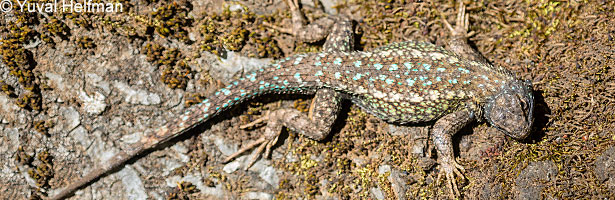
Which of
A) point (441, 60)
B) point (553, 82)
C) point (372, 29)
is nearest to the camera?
point (441, 60)

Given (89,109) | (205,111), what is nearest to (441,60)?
(205,111)

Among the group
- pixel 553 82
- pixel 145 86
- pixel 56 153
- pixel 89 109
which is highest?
pixel 553 82

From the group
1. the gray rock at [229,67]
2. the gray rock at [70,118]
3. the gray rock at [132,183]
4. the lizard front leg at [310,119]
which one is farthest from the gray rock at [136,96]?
the lizard front leg at [310,119]

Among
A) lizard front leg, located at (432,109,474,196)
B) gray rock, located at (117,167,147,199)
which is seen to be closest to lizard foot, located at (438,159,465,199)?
lizard front leg, located at (432,109,474,196)

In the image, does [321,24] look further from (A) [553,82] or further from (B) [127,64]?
(A) [553,82]

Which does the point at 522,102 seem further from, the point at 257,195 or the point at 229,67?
the point at 229,67

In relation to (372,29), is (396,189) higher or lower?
lower

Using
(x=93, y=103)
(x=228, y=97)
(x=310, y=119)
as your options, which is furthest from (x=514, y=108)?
(x=93, y=103)

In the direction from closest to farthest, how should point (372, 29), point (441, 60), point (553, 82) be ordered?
point (441, 60)
point (553, 82)
point (372, 29)
